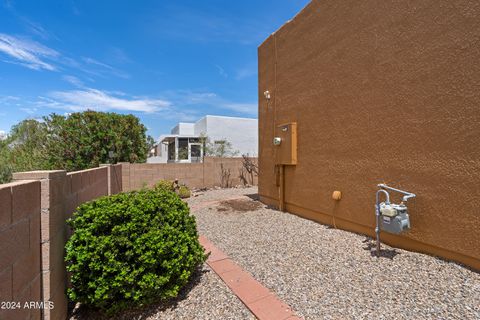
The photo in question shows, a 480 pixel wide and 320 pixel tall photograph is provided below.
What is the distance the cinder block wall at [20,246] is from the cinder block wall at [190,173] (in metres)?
8.64

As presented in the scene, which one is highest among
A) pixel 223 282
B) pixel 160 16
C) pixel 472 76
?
pixel 160 16

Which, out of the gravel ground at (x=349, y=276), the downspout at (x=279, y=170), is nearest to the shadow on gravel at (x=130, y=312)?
A: the gravel ground at (x=349, y=276)

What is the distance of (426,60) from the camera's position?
3316 mm

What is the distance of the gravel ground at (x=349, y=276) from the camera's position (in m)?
2.32

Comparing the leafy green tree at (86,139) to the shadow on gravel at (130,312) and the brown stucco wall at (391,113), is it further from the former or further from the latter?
the shadow on gravel at (130,312)

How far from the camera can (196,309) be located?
251 centimetres

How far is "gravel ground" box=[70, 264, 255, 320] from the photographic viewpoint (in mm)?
2406

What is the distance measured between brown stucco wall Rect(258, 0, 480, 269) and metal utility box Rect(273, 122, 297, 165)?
0.63 ft

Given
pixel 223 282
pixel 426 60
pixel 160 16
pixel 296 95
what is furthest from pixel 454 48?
pixel 160 16

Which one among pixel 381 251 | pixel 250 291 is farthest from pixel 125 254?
pixel 381 251

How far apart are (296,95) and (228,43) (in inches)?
284

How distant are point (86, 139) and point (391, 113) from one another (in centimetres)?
1091

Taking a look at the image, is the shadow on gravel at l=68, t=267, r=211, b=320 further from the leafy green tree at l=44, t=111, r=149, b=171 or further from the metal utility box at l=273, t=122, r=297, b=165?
the leafy green tree at l=44, t=111, r=149, b=171

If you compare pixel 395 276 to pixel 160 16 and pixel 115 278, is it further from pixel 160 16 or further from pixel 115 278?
pixel 160 16
